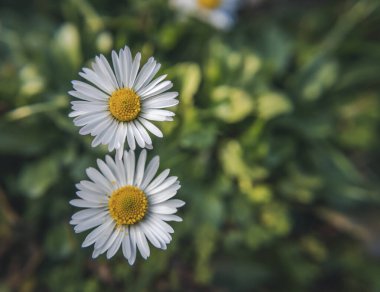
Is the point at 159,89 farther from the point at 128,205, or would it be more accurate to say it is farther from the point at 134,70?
the point at 128,205

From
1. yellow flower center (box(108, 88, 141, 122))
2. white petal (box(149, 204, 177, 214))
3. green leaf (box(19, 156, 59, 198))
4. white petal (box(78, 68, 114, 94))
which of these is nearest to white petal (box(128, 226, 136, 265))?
white petal (box(149, 204, 177, 214))

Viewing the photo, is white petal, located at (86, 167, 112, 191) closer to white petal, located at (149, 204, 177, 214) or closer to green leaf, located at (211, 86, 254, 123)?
white petal, located at (149, 204, 177, 214)

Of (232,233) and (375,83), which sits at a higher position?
(375,83)

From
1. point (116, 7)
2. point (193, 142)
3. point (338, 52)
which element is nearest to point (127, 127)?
point (193, 142)

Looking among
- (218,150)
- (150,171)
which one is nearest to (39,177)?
(218,150)

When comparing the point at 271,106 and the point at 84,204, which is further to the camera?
the point at 271,106

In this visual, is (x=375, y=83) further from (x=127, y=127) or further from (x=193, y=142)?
(x=127, y=127)
